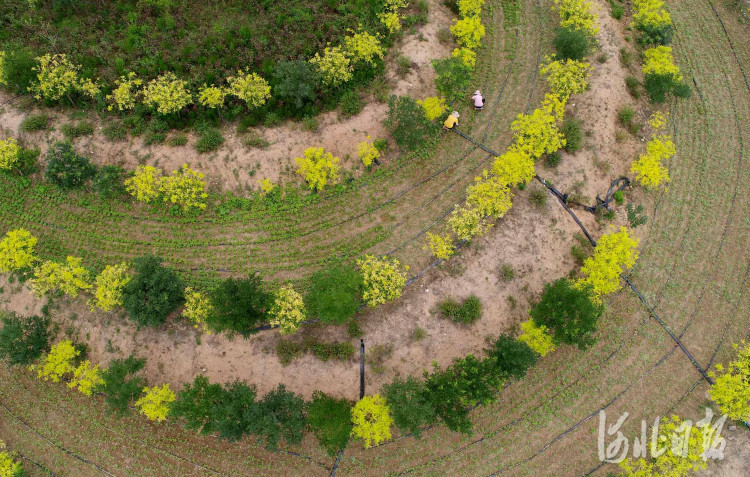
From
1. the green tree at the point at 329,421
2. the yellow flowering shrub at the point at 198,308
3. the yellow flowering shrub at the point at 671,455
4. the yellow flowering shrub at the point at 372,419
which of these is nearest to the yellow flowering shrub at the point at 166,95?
the yellow flowering shrub at the point at 198,308

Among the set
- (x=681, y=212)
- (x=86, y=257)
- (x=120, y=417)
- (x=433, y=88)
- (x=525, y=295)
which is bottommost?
(x=120, y=417)

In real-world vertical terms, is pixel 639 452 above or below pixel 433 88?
below

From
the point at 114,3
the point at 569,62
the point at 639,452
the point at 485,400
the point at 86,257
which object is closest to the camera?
the point at 485,400

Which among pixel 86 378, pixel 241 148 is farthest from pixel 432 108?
pixel 86 378

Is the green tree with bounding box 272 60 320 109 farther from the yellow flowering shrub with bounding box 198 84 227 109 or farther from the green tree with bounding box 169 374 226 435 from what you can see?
the green tree with bounding box 169 374 226 435

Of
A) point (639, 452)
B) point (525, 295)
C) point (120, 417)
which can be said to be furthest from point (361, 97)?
point (639, 452)

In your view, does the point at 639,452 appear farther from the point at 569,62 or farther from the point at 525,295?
the point at 569,62
